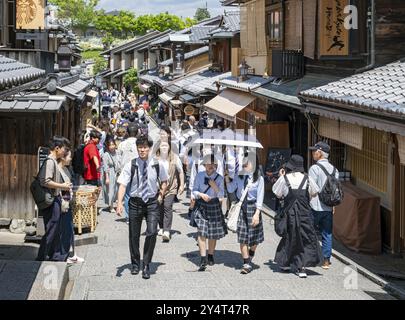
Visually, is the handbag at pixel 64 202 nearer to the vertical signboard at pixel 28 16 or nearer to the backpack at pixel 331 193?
the backpack at pixel 331 193

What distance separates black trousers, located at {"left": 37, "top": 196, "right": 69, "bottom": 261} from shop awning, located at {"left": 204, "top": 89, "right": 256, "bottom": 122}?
1219cm

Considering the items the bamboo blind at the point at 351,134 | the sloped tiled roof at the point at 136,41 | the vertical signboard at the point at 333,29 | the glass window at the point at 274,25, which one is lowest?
the bamboo blind at the point at 351,134

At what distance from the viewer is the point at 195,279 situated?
9.44 m

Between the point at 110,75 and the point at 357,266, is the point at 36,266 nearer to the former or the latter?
the point at 357,266

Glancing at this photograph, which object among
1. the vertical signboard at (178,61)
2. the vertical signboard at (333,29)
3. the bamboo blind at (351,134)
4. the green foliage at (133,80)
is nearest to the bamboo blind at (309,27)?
the vertical signboard at (333,29)

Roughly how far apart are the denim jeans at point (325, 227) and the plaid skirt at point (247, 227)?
1078 mm

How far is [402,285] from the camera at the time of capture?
380 inches

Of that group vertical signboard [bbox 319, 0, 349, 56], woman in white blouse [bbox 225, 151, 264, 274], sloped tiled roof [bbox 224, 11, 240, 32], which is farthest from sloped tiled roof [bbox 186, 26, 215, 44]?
woman in white blouse [bbox 225, 151, 264, 274]

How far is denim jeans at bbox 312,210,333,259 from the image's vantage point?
33.8 ft

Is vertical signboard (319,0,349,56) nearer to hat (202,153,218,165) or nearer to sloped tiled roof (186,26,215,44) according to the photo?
hat (202,153,218,165)

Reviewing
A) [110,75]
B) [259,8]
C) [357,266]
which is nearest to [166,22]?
[110,75]

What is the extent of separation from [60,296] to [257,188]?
11.1ft

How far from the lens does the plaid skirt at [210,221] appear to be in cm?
990
